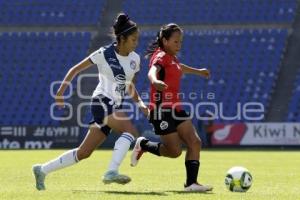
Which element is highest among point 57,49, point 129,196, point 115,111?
point 57,49

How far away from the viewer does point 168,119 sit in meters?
8.99

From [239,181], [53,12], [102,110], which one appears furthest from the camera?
[53,12]

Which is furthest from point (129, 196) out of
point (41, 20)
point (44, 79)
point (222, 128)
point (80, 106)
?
point (41, 20)

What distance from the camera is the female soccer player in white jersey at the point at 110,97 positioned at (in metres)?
A: 8.74

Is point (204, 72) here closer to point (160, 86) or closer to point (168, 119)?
point (168, 119)

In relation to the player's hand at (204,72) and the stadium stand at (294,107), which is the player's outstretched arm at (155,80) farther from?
the stadium stand at (294,107)

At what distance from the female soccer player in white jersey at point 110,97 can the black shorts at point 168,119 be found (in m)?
Result: 0.21

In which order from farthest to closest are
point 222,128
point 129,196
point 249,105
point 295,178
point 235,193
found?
point 249,105
point 222,128
point 295,178
point 235,193
point 129,196

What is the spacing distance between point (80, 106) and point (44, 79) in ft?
8.93

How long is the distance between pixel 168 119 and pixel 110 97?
759 millimetres

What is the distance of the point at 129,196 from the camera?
25.6 ft

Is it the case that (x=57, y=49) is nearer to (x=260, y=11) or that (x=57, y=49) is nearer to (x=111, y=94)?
(x=260, y=11)

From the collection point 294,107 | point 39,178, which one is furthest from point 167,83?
point 294,107

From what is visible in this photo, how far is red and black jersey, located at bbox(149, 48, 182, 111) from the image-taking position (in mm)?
9008
